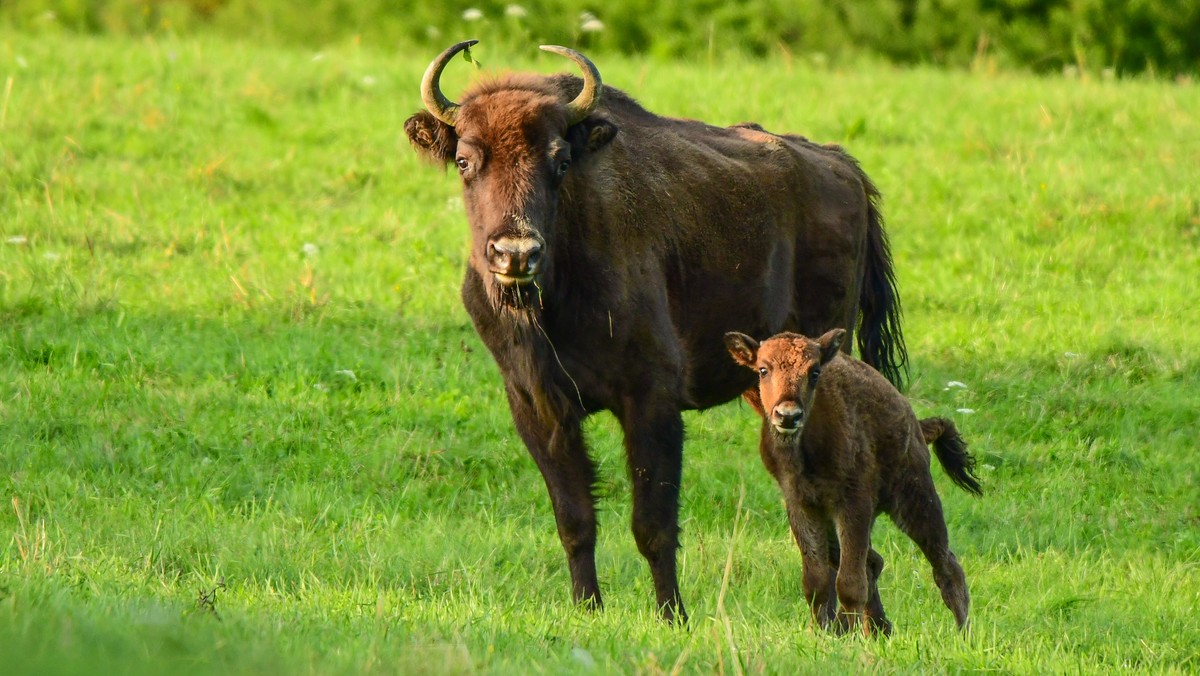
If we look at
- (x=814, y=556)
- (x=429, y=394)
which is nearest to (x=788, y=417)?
(x=814, y=556)

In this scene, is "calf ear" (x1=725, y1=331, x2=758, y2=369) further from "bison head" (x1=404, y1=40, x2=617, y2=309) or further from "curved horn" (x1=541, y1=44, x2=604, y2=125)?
"curved horn" (x1=541, y1=44, x2=604, y2=125)

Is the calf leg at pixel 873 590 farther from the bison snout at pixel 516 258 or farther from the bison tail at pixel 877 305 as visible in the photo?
the bison tail at pixel 877 305

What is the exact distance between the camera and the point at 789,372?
739 centimetres

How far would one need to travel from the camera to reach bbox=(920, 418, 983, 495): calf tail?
8602mm

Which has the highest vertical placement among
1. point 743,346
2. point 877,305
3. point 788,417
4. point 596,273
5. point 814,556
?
point 596,273

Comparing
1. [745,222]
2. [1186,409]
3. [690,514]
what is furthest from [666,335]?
[1186,409]

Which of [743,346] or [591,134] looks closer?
[743,346]

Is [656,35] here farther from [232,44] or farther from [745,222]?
[745,222]

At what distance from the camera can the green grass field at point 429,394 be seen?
6426 millimetres

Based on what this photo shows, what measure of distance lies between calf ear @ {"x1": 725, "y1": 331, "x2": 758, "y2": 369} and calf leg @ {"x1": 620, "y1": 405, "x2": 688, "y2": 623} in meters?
0.51

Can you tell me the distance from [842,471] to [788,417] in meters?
0.68

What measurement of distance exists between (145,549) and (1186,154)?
1341cm

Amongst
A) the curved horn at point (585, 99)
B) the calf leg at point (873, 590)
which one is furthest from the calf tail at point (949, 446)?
the curved horn at point (585, 99)

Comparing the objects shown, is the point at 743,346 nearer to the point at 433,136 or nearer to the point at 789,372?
the point at 789,372
